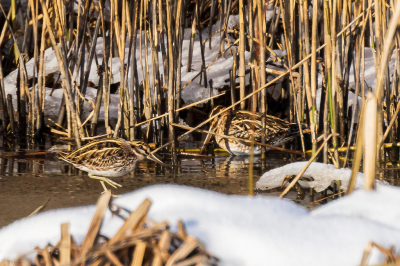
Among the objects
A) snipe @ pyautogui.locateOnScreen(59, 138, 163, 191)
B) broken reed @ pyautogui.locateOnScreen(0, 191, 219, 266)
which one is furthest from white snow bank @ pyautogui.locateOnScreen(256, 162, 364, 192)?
broken reed @ pyautogui.locateOnScreen(0, 191, 219, 266)

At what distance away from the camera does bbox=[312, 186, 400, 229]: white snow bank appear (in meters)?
1.61

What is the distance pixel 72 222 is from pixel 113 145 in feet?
10.4

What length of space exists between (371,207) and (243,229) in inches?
20.0

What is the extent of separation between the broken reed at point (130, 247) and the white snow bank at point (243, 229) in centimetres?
4

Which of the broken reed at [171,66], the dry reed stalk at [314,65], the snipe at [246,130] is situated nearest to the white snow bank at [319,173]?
the broken reed at [171,66]

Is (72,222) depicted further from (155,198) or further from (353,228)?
(353,228)

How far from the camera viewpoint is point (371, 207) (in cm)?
166

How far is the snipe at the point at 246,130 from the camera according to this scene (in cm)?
541

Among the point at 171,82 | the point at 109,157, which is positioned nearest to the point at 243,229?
the point at 109,157

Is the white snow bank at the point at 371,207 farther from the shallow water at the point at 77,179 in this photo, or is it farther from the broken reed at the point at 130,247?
the shallow water at the point at 77,179

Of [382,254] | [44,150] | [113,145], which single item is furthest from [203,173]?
[382,254]

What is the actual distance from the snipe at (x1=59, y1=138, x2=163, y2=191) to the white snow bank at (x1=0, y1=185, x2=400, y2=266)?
264 centimetres

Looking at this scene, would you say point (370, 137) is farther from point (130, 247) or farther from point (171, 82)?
point (171, 82)

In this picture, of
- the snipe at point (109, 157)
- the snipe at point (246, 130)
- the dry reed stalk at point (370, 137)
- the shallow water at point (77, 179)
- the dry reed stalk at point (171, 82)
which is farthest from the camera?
the snipe at point (246, 130)
